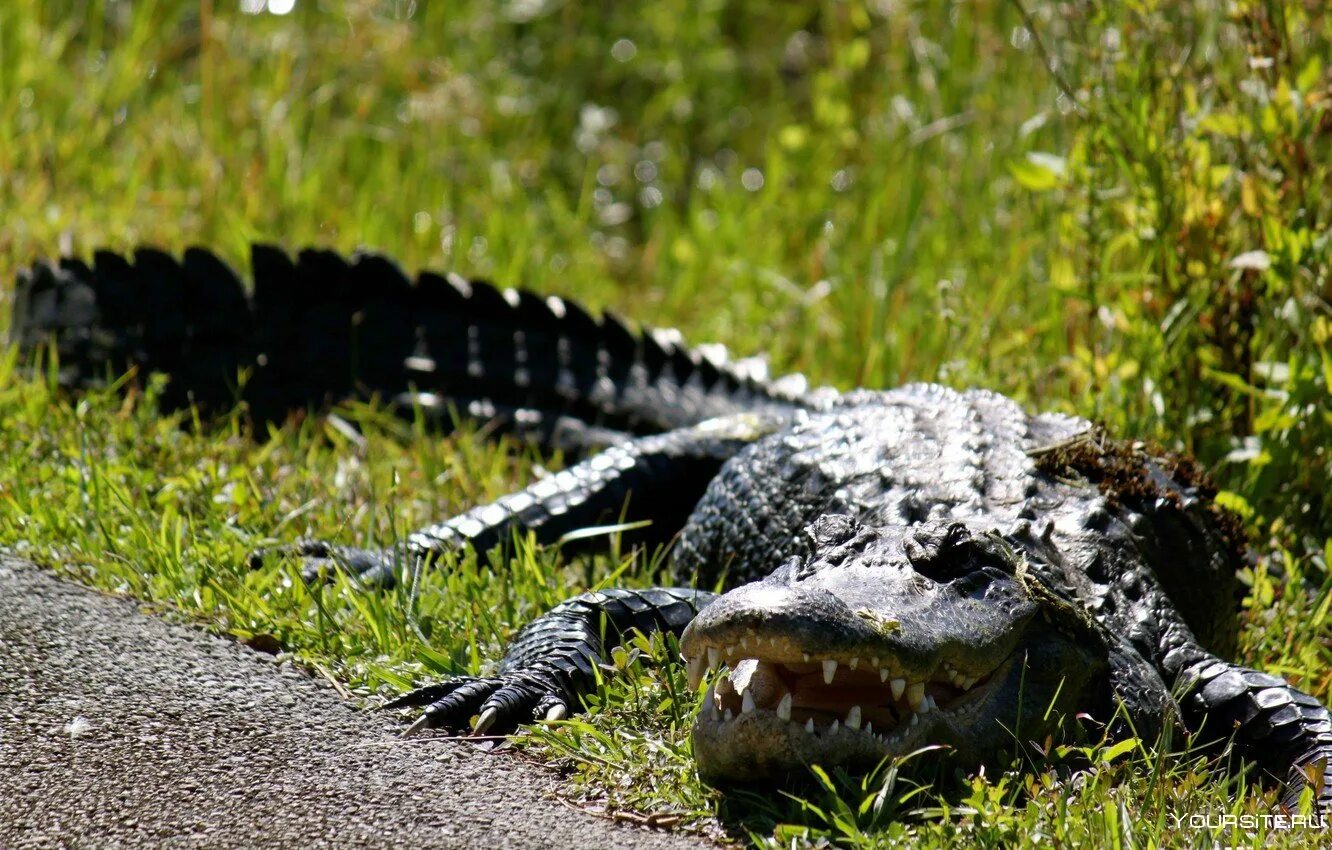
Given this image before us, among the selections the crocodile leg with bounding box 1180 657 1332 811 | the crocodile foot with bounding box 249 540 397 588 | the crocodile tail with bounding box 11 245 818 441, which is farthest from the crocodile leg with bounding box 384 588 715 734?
the crocodile tail with bounding box 11 245 818 441

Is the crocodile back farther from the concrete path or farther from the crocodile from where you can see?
the concrete path

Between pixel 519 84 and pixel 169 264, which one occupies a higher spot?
pixel 519 84

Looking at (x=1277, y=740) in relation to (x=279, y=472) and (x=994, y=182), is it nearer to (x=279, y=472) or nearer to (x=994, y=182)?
(x=279, y=472)

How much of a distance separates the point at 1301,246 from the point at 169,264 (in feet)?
11.2

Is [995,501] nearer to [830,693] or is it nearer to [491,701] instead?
[830,693]

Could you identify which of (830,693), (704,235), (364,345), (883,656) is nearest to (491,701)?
(830,693)

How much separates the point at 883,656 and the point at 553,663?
788 mm

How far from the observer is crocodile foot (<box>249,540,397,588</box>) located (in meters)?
3.43

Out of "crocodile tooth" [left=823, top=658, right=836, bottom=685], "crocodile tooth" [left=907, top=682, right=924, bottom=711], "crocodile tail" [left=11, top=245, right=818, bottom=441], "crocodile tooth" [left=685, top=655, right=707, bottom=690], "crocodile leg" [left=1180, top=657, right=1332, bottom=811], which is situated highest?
"crocodile tail" [left=11, top=245, right=818, bottom=441]

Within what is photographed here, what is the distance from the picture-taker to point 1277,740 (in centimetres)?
299

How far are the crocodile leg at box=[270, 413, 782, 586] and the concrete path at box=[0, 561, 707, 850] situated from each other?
38.0 inches

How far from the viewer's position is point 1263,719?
9.86 feet

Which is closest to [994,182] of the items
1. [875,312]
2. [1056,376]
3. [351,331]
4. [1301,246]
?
[875,312]

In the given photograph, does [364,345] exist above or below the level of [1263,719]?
above
